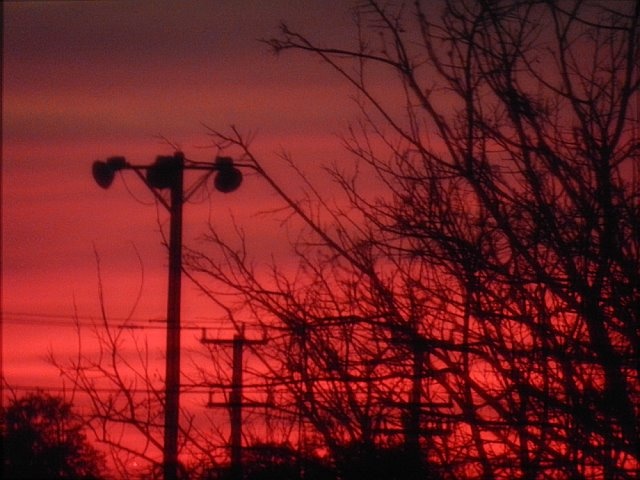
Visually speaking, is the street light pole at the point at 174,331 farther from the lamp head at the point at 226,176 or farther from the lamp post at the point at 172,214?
the lamp head at the point at 226,176

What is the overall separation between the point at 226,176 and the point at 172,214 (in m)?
1.42

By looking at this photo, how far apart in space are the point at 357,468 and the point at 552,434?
174 centimetres

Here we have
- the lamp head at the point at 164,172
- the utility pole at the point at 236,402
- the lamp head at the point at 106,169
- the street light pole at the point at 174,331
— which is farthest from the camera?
the lamp head at the point at 106,169

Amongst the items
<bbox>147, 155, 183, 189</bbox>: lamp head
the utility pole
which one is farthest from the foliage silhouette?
<bbox>147, 155, 183, 189</bbox>: lamp head

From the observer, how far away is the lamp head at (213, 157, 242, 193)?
11.8m

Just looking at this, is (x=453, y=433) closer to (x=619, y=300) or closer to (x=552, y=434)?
(x=552, y=434)

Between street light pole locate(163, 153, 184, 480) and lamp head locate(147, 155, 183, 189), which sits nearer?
street light pole locate(163, 153, 184, 480)

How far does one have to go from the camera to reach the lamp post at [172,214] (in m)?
11.8

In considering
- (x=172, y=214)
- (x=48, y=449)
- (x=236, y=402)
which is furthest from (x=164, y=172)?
(x=48, y=449)

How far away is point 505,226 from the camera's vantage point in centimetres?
973

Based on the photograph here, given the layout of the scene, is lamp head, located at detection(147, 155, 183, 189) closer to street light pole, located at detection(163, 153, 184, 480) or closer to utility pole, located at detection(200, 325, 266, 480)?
street light pole, located at detection(163, 153, 184, 480)

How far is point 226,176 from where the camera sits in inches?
468

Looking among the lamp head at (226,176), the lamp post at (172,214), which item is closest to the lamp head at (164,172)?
the lamp post at (172,214)

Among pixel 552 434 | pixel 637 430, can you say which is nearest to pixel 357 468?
pixel 552 434
